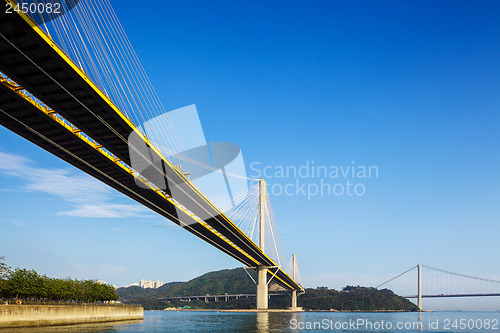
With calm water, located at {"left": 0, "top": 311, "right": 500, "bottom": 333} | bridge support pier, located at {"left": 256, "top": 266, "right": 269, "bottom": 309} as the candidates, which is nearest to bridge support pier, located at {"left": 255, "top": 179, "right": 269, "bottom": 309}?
bridge support pier, located at {"left": 256, "top": 266, "right": 269, "bottom": 309}

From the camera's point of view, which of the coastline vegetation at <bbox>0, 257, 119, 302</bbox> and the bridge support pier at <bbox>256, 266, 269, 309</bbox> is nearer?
the coastline vegetation at <bbox>0, 257, 119, 302</bbox>

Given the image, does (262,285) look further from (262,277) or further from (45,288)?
(45,288)

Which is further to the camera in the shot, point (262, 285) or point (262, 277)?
point (262, 277)

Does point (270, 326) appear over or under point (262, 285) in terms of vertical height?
over

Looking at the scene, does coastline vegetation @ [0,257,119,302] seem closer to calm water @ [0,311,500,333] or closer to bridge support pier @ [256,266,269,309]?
calm water @ [0,311,500,333]

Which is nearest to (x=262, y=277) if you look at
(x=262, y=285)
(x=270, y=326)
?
(x=262, y=285)

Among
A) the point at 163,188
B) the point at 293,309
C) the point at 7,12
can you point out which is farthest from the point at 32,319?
the point at 293,309

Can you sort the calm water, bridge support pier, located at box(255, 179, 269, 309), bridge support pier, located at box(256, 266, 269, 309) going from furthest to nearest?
bridge support pier, located at box(256, 266, 269, 309)
bridge support pier, located at box(255, 179, 269, 309)
the calm water

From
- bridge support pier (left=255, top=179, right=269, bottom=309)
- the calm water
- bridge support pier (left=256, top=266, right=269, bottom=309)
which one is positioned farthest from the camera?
bridge support pier (left=256, top=266, right=269, bottom=309)

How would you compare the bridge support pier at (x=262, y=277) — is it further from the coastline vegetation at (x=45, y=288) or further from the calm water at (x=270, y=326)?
the coastline vegetation at (x=45, y=288)

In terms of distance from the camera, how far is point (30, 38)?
21984 mm

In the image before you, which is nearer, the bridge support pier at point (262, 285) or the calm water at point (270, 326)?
the calm water at point (270, 326)

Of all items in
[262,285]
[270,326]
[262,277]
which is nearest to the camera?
[270,326]

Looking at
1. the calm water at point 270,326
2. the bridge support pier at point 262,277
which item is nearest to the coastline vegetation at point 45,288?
the calm water at point 270,326
